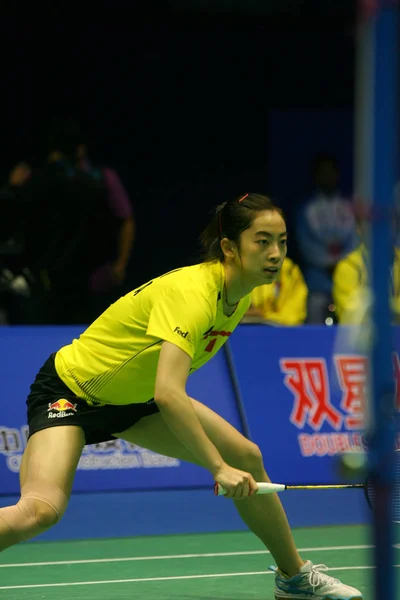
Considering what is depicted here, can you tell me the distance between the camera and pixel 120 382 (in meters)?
4.18

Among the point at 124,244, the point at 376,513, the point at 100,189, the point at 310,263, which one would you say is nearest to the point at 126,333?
the point at 376,513

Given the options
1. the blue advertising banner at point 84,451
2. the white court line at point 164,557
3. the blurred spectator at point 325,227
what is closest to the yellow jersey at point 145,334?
the white court line at point 164,557

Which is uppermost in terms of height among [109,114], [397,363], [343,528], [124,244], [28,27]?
[28,27]

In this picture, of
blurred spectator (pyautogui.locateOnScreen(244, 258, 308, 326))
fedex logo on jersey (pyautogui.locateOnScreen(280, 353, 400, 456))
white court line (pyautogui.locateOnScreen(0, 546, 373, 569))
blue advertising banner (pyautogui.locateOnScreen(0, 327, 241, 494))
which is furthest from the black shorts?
blurred spectator (pyautogui.locateOnScreen(244, 258, 308, 326))

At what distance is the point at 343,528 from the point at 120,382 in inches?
99.2

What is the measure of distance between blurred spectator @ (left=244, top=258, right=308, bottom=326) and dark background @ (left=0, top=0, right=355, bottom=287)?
2.51m

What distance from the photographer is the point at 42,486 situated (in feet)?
12.8

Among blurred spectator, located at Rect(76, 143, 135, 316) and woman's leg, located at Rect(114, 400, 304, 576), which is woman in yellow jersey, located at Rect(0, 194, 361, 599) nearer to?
woman's leg, located at Rect(114, 400, 304, 576)

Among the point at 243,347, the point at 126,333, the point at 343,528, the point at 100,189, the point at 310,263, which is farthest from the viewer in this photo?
the point at 310,263

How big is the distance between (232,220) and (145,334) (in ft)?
1.65

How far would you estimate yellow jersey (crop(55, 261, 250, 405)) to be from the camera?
154 inches

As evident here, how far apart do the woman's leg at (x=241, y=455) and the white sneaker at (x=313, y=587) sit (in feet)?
0.13

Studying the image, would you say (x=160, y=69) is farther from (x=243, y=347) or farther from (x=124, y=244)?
(x=243, y=347)

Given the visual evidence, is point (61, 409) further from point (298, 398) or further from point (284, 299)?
point (284, 299)
